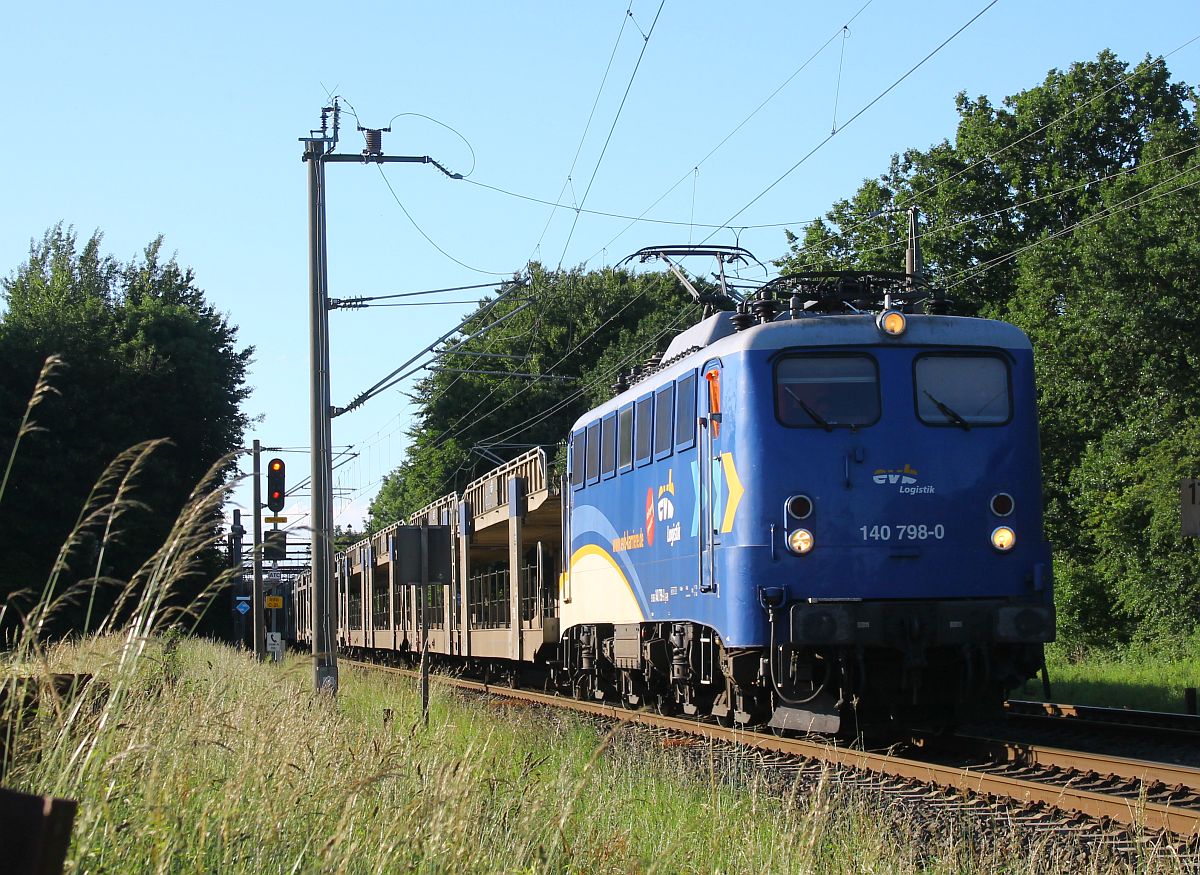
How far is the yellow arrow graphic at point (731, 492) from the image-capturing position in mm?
11648

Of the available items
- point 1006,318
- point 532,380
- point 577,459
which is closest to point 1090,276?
point 1006,318

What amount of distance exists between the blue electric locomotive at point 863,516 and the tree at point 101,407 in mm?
30376

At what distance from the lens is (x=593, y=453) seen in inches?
661

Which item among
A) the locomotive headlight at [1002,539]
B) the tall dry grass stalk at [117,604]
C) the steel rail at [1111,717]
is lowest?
the steel rail at [1111,717]

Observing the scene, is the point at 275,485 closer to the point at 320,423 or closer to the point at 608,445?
the point at 320,423

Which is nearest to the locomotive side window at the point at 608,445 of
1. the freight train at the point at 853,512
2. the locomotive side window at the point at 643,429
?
the locomotive side window at the point at 643,429

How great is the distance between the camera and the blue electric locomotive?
36.9 feet

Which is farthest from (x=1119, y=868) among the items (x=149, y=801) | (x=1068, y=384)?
(x=1068, y=384)

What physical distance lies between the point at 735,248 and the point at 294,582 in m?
46.2

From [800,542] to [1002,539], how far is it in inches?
63.0

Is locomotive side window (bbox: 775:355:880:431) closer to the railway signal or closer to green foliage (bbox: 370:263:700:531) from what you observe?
the railway signal

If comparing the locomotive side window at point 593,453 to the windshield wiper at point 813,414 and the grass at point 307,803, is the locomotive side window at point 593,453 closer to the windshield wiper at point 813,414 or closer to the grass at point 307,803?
the windshield wiper at point 813,414

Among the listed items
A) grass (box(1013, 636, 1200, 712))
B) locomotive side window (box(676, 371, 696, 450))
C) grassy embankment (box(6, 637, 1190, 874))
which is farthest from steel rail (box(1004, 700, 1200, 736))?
grassy embankment (box(6, 637, 1190, 874))

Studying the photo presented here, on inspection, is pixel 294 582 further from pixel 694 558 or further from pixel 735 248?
pixel 694 558
